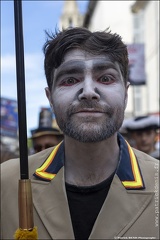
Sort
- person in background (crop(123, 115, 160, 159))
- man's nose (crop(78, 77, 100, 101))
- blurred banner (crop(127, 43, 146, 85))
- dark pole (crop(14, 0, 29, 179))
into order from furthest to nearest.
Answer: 1. blurred banner (crop(127, 43, 146, 85))
2. person in background (crop(123, 115, 160, 159))
3. man's nose (crop(78, 77, 100, 101))
4. dark pole (crop(14, 0, 29, 179))

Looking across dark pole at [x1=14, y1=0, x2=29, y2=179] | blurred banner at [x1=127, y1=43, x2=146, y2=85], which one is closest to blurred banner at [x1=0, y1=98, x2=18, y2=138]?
blurred banner at [x1=127, y1=43, x2=146, y2=85]

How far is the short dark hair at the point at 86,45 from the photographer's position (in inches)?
67.2

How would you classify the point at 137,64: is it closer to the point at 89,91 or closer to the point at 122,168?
the point at 122,168

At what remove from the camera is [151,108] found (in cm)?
1748

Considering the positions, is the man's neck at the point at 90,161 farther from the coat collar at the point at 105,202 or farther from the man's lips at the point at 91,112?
the man's lips at the point at 91,112

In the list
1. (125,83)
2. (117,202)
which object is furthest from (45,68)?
(117,202)

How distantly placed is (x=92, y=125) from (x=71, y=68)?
0.27 meters

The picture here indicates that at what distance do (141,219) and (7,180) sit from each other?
69 cm

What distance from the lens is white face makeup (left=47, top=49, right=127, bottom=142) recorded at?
1.62 m

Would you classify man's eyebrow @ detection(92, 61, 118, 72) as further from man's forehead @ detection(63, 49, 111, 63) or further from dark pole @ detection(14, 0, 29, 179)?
dark pole @ detection(14, 0, 29, 179)

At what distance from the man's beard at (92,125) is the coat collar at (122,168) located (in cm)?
22

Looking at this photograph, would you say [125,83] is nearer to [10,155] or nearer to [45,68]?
[45,68]

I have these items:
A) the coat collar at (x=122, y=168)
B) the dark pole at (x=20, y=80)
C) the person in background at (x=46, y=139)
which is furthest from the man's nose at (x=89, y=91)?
the person in background at (x=46, y=139)

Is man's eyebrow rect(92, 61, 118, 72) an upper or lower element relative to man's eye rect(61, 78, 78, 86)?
upper
